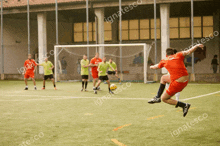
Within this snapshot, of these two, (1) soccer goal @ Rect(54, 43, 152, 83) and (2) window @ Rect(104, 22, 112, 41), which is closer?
(1) soccer goal @ Rect(54, 43, 152, 83)

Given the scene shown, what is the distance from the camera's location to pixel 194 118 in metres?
8.20

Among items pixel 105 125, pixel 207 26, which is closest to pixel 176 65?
pixel 105 125

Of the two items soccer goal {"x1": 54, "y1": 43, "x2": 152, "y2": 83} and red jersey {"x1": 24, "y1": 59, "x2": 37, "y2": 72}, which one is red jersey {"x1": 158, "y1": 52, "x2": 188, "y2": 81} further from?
soccer goal {"x1": 54, "y1": 43, "x2": 152, "y2": 83}

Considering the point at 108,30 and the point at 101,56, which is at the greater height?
the point at 108,30

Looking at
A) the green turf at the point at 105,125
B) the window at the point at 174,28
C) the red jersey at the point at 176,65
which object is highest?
the window at the point at 174,28

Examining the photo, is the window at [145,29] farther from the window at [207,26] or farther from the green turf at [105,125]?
the green turf at [105,125]

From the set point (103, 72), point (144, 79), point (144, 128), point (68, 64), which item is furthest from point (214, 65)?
point (144, 128)

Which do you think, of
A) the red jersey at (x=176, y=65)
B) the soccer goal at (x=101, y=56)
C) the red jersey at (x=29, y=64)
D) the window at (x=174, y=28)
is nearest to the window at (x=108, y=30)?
the soccer goal at (x=101, y=56)

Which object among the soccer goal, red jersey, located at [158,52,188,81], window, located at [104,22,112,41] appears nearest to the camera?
red jersey, located at [158,52,188,81]

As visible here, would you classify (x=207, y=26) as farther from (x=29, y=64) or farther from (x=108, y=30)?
(x=29, y=64)

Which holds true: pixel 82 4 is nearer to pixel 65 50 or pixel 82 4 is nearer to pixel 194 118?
pixel 65 50

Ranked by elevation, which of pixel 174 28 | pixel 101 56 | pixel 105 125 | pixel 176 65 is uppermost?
pixel 174 28

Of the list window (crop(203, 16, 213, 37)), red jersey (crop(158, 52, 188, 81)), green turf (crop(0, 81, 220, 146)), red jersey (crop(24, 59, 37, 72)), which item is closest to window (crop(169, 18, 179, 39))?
window (crop(203, 16, 213, 37))

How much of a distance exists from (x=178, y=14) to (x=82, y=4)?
1015 cm
